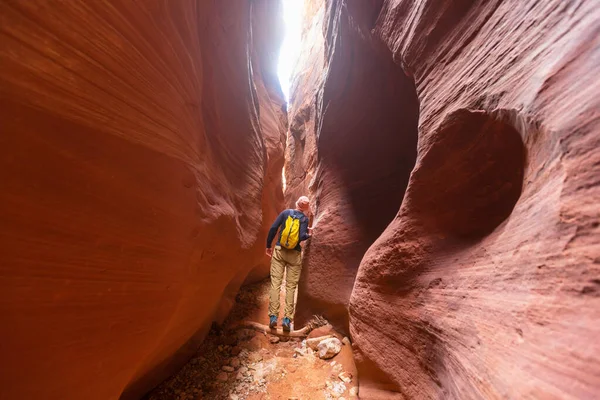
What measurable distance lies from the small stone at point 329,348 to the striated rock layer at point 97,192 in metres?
1.83

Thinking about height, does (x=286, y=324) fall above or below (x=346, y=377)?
above

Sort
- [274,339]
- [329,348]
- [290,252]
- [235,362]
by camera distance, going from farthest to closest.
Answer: [290,252]
[274,339]
[329,348]
[235,362]

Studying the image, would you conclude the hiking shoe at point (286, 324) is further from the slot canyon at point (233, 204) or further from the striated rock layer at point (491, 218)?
the striated rock layer at point (491, 218)

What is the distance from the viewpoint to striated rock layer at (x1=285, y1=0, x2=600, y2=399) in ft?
3.02

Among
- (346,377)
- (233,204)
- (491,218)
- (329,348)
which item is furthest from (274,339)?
(491,218)

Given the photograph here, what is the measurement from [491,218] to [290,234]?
2.88m

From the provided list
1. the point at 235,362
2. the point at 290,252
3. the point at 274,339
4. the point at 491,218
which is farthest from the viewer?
the point at 290,252

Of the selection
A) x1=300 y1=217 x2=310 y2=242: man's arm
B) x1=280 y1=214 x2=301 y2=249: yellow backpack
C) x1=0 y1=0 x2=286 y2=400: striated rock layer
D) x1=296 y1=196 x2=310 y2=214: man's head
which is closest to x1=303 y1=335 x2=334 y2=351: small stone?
x1=280 y1=214 x2=301 y2=249: yellow backpack

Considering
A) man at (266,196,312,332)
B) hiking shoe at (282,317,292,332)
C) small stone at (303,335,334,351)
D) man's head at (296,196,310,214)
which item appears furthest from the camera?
man's head at (296,196,310,214)

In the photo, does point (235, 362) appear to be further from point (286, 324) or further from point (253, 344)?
point (286, 324)

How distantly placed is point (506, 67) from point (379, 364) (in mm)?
2592

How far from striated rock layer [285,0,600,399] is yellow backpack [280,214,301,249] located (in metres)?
1.51

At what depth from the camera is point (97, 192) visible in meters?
1.36

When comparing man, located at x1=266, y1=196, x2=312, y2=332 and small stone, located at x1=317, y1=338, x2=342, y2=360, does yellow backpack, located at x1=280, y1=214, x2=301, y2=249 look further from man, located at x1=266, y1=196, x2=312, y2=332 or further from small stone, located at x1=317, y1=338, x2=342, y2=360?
small stone, located at x1=317, y1=338, x2=342, y2=360
